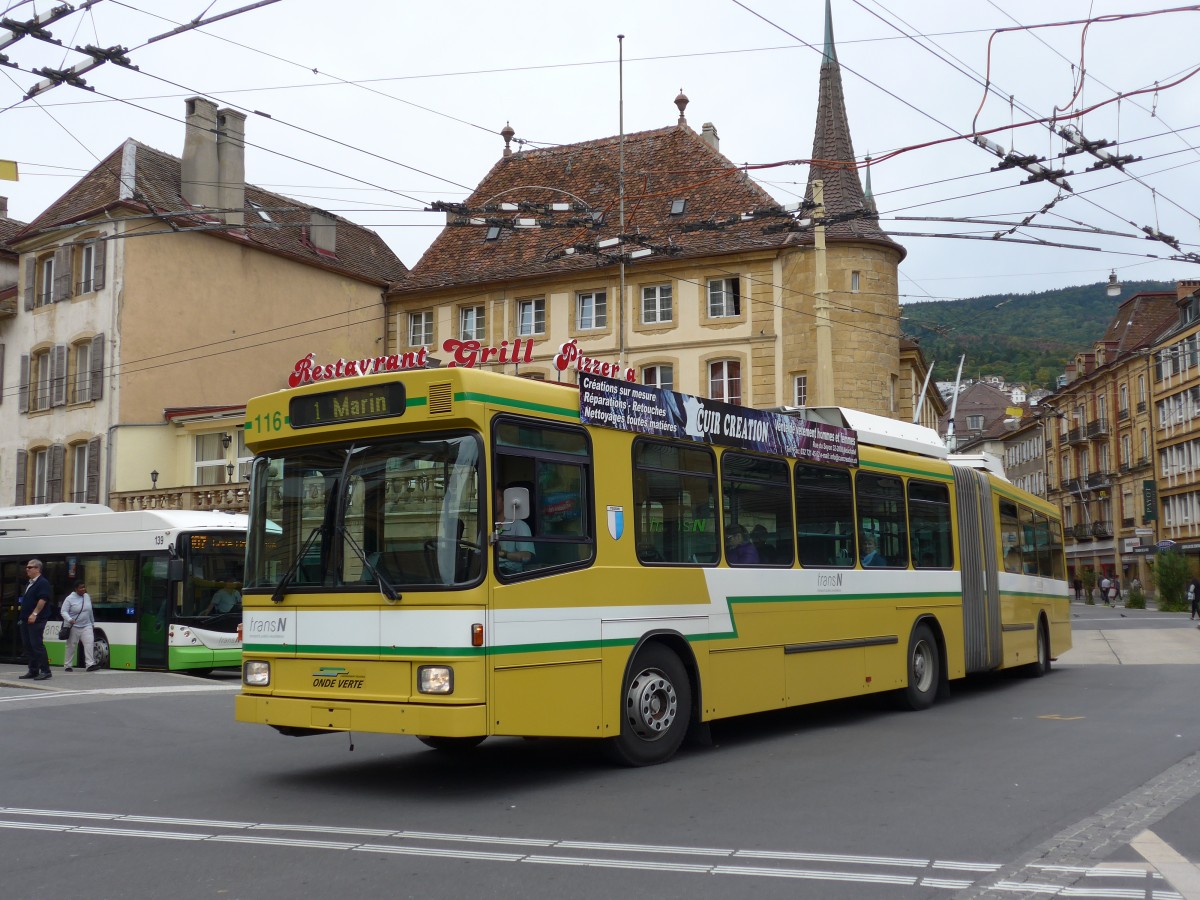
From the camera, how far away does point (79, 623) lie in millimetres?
21812

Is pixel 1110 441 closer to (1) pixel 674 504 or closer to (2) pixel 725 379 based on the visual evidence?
(2) pixel 725 379

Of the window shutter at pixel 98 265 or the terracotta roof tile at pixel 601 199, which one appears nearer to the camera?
the window shutter at pixel 98 265

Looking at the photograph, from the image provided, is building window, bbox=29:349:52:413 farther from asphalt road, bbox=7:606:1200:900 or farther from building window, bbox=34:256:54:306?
asphalt road, bbox=7:606:1200:900

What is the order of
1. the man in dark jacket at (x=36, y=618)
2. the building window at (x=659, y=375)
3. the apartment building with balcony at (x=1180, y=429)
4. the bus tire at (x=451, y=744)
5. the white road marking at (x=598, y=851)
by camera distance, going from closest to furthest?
the white road marking at (x=598, y=851)
the bus tire at (x=451, y=744)
the man in dark jacket at (x=36, y=618)
the building window at (x=659, y=375)
the apartment building with balcony at (x=1180, y=429)

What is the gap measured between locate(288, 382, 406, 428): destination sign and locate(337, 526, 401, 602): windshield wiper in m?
0.81

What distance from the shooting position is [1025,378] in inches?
2965

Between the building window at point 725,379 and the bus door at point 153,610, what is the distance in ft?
75.6

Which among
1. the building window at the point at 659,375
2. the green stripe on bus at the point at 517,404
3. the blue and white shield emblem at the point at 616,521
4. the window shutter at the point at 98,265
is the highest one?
the window shutter at the point at 98,265

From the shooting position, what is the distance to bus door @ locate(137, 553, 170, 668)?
22.1 metres

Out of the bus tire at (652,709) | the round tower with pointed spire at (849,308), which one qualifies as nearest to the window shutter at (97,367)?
the round tower with pointed spire at (849,308)

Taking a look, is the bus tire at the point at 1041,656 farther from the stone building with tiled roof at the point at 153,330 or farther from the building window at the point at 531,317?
the building window at the point at 531,317

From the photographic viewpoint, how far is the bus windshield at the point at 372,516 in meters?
8.77

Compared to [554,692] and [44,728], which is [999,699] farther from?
[44,728]

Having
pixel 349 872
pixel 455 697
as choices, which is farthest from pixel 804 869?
pixel 455 697
